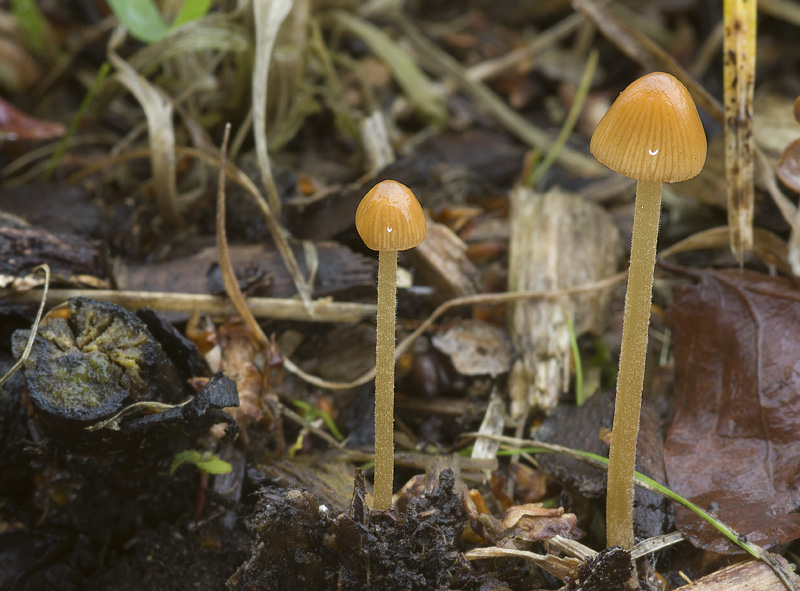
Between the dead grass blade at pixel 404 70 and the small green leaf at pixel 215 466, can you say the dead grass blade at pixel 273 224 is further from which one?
the dead grass blade at pixel 404 70

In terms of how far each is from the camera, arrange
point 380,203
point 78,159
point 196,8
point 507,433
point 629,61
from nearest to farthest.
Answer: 1. point 380,203
2. point 507,433
3. point 196,8
4. point 78,159
5. point 629,61

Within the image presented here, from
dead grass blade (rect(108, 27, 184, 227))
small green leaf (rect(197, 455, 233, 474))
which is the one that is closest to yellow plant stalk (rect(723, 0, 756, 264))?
small green leaf (rect(197, 455, 233, 474))

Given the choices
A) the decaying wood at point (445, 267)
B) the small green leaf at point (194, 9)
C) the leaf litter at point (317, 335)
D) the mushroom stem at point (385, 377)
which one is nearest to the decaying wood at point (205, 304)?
the leaf litter at point (317, 335)

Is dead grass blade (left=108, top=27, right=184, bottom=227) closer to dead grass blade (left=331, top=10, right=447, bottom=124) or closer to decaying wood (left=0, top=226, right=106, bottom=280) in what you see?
decaying wood (left=0, top=226, right=106, bottom=280)

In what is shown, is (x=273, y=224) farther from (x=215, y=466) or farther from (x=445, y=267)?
(x=215, y=466)

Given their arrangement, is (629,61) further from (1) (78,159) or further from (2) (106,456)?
(2) (106,456)

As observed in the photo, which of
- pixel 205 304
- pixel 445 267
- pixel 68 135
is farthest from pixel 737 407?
pixel 68 135

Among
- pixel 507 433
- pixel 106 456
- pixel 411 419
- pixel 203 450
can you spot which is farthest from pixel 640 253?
pixel 106 456
